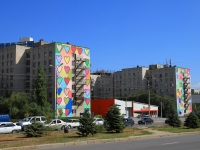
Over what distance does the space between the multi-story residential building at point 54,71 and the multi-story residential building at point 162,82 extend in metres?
37.8

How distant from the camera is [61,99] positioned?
272 feet

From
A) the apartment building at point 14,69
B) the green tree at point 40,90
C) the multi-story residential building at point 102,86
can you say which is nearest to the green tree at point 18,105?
the green tree at point 40,90

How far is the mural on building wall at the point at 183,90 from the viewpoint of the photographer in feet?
413

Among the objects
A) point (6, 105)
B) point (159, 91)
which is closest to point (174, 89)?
point (159, 91)

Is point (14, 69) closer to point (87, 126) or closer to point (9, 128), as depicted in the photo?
point (9, 128)

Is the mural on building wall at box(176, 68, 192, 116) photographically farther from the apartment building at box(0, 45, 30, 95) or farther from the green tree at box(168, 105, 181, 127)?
the green tree at box(168, 105, 181, 127)

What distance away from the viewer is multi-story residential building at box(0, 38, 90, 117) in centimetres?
8394

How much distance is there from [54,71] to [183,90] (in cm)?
6791

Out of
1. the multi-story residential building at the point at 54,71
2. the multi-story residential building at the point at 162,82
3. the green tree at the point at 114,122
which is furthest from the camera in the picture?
the multi-story residential building at the point at 162,82

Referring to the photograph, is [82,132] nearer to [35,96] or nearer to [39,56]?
[35,96]

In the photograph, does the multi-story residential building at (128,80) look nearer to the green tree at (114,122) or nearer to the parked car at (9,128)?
the parked car at (9,128)

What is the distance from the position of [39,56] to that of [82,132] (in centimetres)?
6974

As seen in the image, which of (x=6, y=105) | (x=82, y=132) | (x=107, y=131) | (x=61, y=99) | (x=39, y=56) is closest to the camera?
(x=82, y=132)

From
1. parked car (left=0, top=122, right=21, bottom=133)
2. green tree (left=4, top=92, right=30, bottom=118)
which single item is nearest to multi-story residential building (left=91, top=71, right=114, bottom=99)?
green tree (left=4, top=92, right=30, bottom=118)
